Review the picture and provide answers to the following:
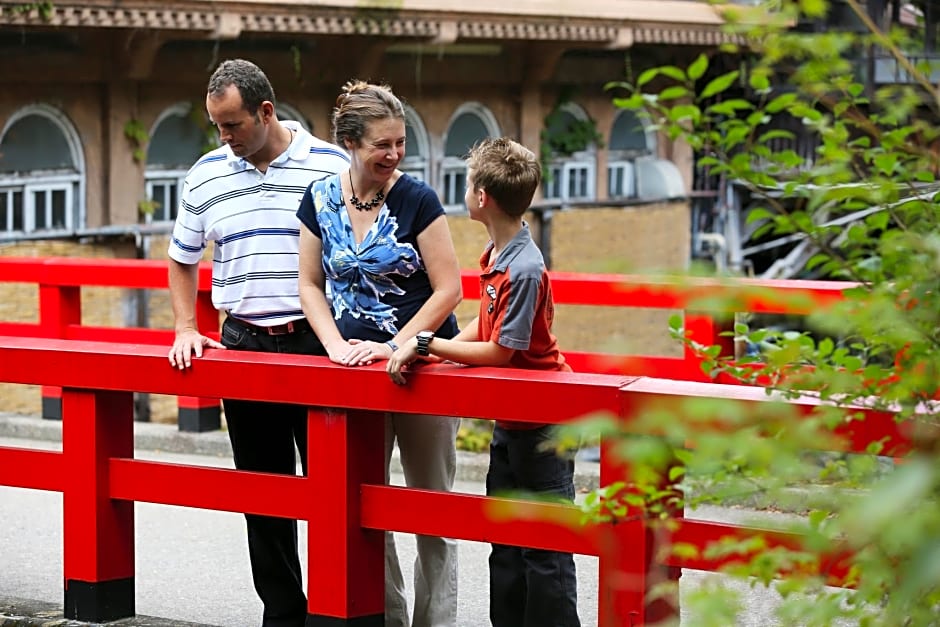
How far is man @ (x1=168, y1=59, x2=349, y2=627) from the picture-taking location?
4.41 m

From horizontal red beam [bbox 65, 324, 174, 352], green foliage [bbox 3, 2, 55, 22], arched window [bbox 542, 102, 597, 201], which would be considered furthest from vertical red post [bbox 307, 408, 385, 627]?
arched window [bbox 542, 102, 597, 201]

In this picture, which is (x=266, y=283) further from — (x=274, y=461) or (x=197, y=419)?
(x=197, y=419)

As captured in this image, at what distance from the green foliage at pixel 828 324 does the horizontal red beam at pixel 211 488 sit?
155 cm

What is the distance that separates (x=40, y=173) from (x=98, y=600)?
10.0 metres

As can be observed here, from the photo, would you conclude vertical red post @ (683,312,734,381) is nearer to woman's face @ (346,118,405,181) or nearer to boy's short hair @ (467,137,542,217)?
boy's short hair @ (467,137,542,217)

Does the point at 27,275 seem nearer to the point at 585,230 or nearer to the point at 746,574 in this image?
the point at 746,574

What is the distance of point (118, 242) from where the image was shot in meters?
14.4

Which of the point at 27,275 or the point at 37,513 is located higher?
the point at 27,275

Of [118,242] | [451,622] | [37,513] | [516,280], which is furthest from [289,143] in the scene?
[118,242]

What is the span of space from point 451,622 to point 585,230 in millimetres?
15233

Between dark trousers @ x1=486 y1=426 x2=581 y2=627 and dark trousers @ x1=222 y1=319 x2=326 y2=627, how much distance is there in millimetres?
567

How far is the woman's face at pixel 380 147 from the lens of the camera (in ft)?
13.2

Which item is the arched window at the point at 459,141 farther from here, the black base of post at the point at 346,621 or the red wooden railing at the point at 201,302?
the black base of post at the point at 346,621

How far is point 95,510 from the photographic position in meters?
4.30
